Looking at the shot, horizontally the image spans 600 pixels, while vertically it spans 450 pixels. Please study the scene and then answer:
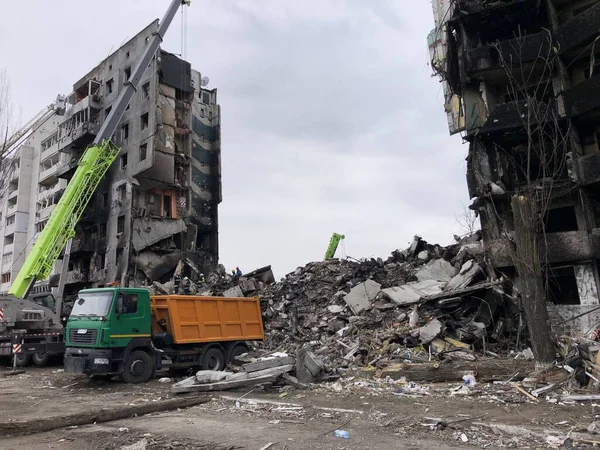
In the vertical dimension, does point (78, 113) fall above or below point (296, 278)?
above

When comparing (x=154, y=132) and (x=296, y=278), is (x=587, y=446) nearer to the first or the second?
(x=296, y=278)

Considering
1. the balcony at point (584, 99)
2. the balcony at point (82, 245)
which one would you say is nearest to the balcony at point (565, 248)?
the balcony at point (584, 99)

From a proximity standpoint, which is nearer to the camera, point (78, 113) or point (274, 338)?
point (274, 338)

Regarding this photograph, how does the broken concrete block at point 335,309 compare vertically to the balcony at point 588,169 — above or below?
below

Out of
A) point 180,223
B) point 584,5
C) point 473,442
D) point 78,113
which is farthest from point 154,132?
point 473,442

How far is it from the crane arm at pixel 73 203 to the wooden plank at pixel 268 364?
40.0 ft

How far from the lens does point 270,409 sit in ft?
27.3

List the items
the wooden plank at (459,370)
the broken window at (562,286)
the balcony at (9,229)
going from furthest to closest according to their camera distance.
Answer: the balcony at (9,229) < the broken window at (562,286) < the wooden plank at (459,370)

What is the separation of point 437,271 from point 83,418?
47.5ft

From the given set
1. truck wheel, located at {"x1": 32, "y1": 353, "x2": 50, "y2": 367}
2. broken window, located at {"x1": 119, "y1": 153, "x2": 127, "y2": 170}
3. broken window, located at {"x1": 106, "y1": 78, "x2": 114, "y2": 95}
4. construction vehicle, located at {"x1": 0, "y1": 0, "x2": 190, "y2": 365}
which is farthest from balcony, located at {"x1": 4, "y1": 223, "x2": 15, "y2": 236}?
truck wheel, located at {"x1": 32, "y1": 353, "x2": 50, "y2": 367}

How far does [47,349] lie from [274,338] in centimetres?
781

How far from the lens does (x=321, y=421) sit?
7.27 metres

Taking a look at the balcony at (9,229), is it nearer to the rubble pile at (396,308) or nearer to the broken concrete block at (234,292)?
the broken concrete block at (234,292)

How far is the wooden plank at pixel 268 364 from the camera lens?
10.8 m
